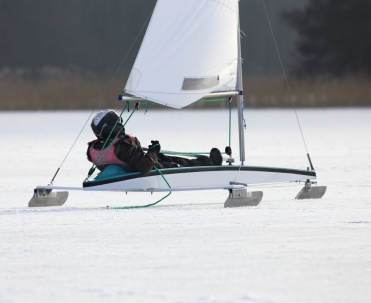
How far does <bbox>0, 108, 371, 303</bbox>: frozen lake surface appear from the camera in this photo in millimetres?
5430

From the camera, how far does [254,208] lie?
8930 millimetres

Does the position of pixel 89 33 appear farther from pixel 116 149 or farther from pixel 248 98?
pixel 116 149

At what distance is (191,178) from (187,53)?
1.26 metres

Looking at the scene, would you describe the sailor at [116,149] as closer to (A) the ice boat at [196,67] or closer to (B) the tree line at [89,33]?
(A) the ice boat at [196,67]

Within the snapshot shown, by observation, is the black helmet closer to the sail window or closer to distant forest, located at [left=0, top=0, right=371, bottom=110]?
the sail window

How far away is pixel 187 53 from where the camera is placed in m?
10.0

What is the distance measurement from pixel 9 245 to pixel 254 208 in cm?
248

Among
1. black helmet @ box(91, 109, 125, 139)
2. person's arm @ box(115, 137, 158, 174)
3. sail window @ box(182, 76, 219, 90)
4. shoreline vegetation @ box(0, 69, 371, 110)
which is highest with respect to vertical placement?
shoreline vegetation @ box(0, 69, 371, 110)

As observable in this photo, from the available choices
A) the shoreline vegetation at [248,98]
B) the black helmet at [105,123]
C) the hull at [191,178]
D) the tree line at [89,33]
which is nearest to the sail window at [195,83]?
the hull at [191,178]

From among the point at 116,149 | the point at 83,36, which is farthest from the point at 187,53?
the point at 83,36

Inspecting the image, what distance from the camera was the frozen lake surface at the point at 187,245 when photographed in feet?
17.8


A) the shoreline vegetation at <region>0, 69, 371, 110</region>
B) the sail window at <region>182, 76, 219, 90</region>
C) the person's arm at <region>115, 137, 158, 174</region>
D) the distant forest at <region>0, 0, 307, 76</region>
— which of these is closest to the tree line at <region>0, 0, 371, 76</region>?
the distant forest at <region>0, 0, 307, 76</region>

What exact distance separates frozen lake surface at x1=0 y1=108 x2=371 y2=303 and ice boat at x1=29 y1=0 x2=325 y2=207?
0.24 meters

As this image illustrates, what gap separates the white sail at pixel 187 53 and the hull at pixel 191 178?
74cm
